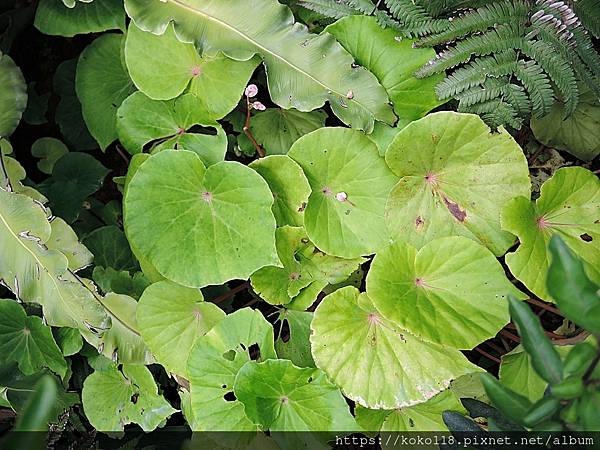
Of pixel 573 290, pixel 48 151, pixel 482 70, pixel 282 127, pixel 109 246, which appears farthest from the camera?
pixel 48 151

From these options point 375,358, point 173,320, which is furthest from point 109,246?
point 375,358

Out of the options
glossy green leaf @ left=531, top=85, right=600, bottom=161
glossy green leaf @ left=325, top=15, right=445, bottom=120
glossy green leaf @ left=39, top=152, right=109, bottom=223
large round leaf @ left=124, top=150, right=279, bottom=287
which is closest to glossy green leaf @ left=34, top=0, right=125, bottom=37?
glossy green leaf @ left=39, top=152, right=109, bottom=223

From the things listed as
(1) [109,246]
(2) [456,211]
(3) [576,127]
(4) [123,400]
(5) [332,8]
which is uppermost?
(5) [332,8]

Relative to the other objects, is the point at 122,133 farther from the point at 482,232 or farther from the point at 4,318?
the point at 482,232

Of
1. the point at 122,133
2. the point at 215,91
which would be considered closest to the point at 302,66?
the point at 215,91

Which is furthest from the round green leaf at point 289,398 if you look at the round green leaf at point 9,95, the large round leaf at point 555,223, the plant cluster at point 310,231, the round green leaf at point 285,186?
the round green leaf at point 9,95

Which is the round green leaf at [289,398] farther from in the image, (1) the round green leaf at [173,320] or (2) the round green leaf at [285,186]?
(2) the round green leaf at [285,186]

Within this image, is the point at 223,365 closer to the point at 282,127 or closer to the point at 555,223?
the point at 282,127

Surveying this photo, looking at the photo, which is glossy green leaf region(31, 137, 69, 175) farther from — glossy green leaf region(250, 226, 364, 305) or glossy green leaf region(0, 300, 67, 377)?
glossy green leaf region(250, 226, 364, 305)
